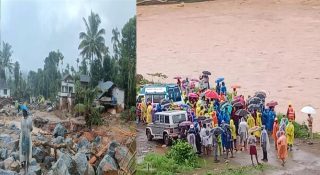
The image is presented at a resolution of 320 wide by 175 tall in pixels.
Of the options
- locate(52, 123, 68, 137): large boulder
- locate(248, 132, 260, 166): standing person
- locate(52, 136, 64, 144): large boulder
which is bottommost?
locate(248, 132, 260, 166): standing person

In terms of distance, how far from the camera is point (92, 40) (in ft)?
6.50

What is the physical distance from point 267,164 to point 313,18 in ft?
39.4

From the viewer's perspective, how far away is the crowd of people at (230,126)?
372cm

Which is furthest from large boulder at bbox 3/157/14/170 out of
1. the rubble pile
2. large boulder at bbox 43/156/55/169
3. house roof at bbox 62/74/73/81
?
house roof at bbox 62/74/73/81

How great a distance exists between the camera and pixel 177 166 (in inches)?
134

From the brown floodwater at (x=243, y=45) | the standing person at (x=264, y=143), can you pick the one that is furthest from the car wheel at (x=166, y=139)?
the brown floodwater at (x=243, y=45)

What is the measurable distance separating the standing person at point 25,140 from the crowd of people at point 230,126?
1265mm

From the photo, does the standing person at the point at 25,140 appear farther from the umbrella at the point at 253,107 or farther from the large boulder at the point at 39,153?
the umbrella at the point at 253,107

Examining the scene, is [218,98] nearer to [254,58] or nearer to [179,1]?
[254,58]

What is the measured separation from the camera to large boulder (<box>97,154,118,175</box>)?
1.97m

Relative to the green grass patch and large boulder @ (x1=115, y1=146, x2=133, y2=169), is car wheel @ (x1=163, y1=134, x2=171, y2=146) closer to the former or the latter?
the green grass patch

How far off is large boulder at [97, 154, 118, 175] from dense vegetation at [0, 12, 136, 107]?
0.19m

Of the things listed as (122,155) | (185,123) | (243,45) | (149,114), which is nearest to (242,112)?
(185,123)

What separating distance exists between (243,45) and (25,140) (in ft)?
36.7
